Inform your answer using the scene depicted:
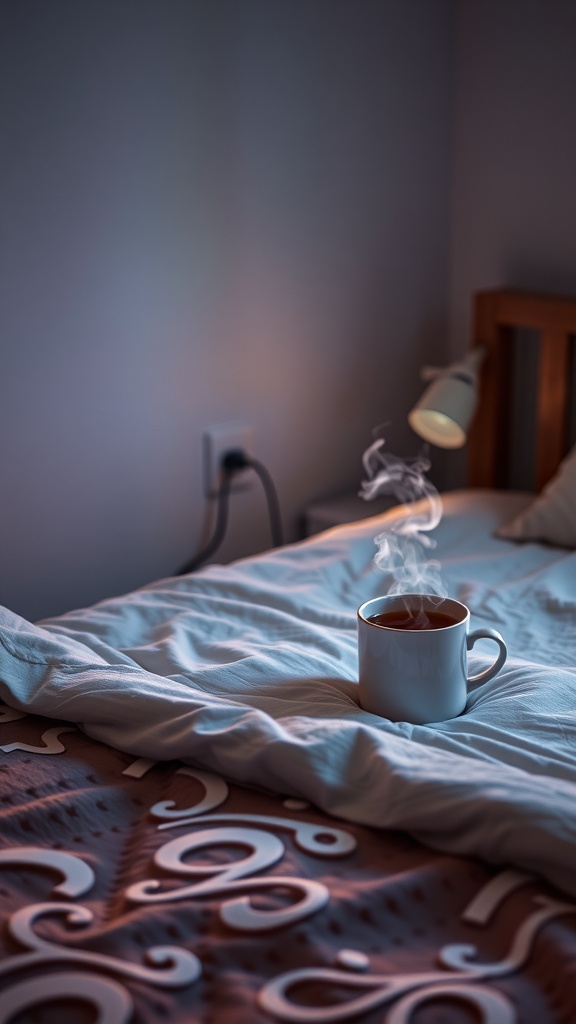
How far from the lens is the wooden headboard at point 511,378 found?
183cm

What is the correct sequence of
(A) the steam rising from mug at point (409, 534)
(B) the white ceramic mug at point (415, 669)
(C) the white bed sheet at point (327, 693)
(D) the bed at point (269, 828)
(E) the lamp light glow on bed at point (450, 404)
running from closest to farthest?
(D) the bed at point (269, 828) → (C) the white bed sheet at point (327, 693) → (B) the white ceramic mug at point (415, 669) → (A) the steam rising from mug at point (409, 534) → (E) the lamp light glow on bed at point (450, 404)

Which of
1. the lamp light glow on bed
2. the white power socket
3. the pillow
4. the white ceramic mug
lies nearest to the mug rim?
the white ceramic mug

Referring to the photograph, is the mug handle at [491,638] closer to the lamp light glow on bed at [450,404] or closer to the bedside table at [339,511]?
the lamp light glow on bed at [450,404]

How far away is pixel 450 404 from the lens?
1.77m

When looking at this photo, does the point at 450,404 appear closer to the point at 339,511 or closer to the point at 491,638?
the point at 339,511

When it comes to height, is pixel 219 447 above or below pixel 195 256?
below

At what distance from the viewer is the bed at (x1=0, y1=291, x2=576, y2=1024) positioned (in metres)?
0.72

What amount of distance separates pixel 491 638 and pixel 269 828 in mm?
313

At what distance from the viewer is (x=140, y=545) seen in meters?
1.84

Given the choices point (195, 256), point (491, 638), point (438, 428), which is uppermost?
point (195, 256)

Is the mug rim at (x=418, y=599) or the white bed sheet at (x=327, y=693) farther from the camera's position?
the mug rim at (x=418, y=599)

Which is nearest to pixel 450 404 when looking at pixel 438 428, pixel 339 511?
pixel 438 428

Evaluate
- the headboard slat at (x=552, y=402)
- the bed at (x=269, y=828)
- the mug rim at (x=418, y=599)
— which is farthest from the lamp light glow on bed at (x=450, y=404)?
the mug rim at (x=418, y=599)

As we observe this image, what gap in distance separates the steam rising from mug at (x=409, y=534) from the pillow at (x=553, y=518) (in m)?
0.13
